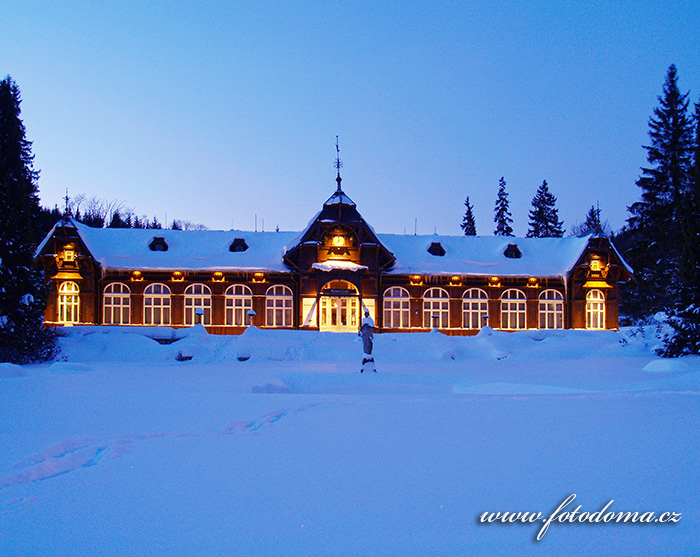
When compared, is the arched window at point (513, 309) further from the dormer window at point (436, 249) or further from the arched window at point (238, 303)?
the arched window at point (238, 303)

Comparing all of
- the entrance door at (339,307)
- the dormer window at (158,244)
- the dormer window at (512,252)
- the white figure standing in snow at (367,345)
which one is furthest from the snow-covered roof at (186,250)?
the white figure standing in snow at (367,345)

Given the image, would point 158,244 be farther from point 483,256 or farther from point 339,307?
point 483,256

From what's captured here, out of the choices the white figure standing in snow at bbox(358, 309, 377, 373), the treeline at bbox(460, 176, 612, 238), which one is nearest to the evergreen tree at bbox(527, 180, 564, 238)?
the treeline at bbox(460, 176, 612, 238)

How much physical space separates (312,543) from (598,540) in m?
2.10

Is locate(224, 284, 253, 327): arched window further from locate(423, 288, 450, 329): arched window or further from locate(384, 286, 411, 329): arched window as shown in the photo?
locate(423, 288, 450, 329): arched window

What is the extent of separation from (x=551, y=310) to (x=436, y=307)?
23.8ft

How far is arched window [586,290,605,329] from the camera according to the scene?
36.8 metres

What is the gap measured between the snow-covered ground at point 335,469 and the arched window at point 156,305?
22.6 meters

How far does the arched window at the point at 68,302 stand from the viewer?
34406mm

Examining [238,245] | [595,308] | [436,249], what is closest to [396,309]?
[436,249]

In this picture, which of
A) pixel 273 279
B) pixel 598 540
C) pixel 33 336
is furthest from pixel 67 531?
pixel 273 279

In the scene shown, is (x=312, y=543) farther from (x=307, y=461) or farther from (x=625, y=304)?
(x=625, y=304)

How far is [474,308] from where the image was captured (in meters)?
36.5

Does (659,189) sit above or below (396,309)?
above
